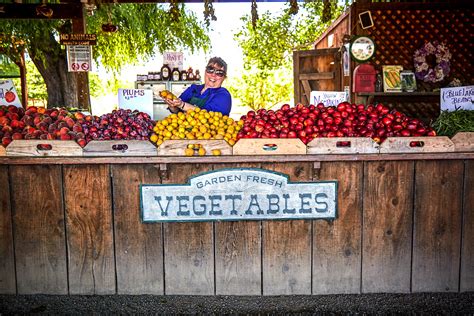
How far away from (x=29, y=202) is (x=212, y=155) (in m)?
1.35

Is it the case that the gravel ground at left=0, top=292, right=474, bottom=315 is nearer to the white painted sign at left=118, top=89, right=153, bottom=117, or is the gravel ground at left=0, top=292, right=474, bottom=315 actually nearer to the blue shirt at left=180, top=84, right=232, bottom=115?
the white painted sign at left=118, top=89, right=153, bottom=117

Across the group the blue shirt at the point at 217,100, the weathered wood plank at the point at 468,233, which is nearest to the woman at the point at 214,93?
the blue shirt at the point at 217,100

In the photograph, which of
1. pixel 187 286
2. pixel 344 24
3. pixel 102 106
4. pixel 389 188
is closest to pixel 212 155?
pixel 187 286

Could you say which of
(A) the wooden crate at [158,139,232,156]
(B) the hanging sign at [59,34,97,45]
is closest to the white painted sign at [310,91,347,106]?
(A) the wooden crate at [158,139,232,156]

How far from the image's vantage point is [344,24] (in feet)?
23.3

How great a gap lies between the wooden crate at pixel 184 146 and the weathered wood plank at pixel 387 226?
102 centimetres

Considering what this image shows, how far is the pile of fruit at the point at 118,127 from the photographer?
9.58 feet

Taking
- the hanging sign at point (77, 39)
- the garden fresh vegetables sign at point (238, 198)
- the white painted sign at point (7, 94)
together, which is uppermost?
the hanging sign at point (77, 39)

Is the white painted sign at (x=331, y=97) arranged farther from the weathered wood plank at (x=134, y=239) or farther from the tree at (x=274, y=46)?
the tree at (x=274, y=46)

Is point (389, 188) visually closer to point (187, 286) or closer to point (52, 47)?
point (187, 286)

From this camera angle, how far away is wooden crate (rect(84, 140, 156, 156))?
278 centimetres

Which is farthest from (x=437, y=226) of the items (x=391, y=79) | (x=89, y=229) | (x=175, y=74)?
(x=175, y=74)

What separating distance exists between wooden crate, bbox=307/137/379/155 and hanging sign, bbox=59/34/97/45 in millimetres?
5408

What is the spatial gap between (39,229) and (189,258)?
3.58ft
